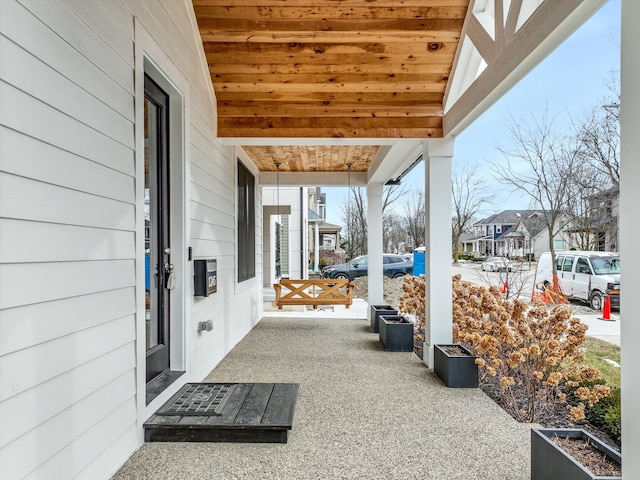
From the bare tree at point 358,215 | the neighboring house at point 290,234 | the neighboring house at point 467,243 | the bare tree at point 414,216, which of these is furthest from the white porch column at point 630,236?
the bare tree at point 414,216

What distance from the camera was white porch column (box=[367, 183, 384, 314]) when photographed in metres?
6.66

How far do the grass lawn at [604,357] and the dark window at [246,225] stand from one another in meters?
4.35

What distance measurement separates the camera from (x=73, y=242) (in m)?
1.65

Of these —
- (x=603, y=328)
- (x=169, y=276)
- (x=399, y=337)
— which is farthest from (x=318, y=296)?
(x=603, y=328)

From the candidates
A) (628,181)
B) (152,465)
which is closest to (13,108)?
(152,465)

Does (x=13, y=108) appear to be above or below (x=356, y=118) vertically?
below

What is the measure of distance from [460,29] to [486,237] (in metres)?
7.40

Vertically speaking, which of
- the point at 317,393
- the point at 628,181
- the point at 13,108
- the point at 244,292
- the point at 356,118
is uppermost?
the point at 356,118

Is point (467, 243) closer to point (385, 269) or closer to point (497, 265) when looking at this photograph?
point (385, 269)

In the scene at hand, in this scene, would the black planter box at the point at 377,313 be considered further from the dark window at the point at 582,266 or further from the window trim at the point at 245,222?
the dark window at the point at 582,266

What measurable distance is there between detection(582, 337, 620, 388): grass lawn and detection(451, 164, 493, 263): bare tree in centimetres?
429

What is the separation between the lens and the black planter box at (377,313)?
5.68m

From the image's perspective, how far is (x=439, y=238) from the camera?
3928mm

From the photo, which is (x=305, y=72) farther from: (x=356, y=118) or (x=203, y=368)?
(x=203, y=368)
